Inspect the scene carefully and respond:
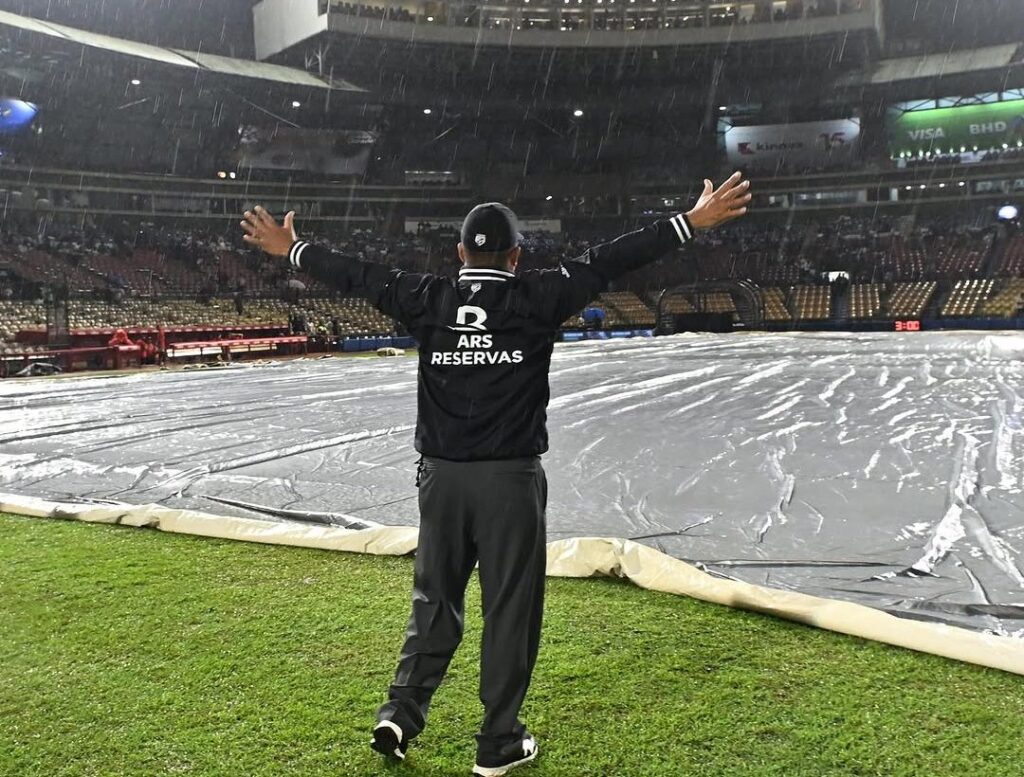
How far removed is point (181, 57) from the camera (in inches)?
1132

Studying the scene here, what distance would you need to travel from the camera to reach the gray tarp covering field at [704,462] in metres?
3.52

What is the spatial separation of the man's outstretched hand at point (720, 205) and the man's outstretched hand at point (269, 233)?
1.25 m

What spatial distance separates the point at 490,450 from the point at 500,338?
0.32 m

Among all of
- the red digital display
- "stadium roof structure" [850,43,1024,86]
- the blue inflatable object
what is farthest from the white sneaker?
"stadium roof structure" [850,43,1024,86]

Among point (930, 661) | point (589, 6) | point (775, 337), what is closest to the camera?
point (930, 661)

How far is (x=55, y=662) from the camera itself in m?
2.93

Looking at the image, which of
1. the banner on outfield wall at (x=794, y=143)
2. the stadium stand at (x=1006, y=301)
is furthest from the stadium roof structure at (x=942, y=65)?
the stadium stand at (x=1006, y=301)

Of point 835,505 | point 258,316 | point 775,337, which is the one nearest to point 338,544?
point 835,505

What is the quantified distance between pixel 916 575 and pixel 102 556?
150 inches

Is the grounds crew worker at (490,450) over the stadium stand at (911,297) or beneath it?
beneath

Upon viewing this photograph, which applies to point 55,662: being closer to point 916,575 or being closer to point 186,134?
point 916,575

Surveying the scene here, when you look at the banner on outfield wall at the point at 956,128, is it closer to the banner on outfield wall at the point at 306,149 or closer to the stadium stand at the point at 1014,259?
the stadium stand at the point at 1014,259

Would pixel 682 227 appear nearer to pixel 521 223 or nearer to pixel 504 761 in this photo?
pixel 504 761

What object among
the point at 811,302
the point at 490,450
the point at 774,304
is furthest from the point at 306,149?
the point at 490,450
